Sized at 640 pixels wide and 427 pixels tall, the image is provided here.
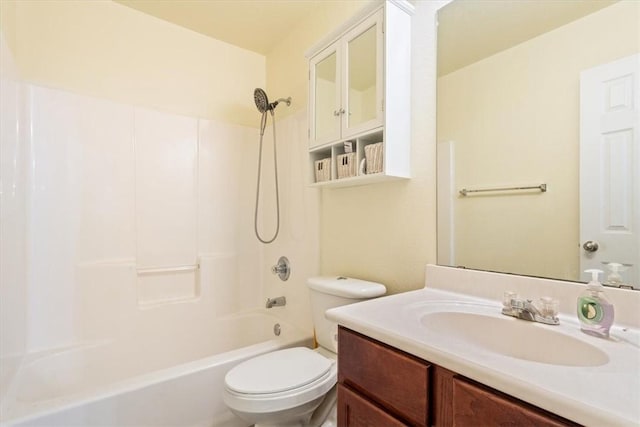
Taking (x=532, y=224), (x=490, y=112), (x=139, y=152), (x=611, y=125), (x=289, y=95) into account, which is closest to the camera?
(x=611, y=125)

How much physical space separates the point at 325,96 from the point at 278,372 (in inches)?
51.0

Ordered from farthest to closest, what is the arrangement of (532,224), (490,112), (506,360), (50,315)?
(50,315) < (490,112) < (532,224) < (506,360)

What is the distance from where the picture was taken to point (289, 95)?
2.14 m

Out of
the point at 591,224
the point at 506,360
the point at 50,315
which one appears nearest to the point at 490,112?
the point at 591,224

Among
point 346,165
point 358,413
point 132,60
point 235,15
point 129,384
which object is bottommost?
point 129,384

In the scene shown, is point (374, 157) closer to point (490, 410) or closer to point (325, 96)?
point (325, 96)

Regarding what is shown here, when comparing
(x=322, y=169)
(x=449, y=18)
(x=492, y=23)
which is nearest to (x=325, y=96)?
(x=322, y=169)

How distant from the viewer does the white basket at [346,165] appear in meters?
1.40

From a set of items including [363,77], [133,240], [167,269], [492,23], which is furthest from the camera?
[167,269]

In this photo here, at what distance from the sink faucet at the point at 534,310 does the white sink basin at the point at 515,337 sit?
2cm

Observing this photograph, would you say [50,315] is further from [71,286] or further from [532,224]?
[532,224]

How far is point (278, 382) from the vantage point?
1156 mm

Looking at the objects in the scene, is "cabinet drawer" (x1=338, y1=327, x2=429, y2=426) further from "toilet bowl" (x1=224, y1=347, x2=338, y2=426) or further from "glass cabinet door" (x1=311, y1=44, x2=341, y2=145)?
"glass cabinet door" (x1=311, y1=44, x2=341, y2=145)

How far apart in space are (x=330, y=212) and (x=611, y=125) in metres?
1.20
